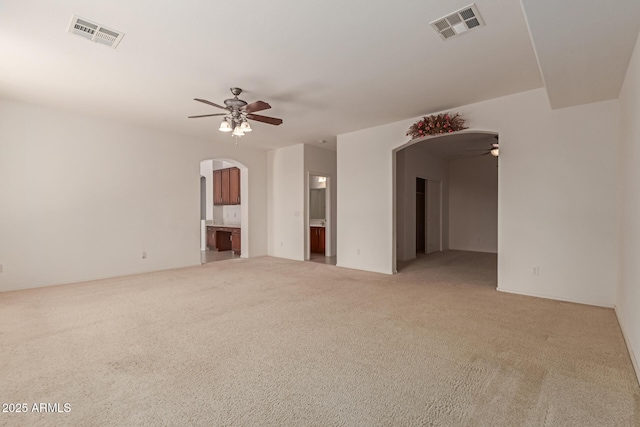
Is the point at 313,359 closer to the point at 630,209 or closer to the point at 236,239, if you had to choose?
the point at 630,209

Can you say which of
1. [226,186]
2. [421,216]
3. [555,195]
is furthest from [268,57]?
[421,216]

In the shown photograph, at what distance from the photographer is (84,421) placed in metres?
1.73

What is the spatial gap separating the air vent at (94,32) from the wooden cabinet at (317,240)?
624cm

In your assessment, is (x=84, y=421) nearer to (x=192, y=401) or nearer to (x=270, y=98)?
(x=192, y=401)

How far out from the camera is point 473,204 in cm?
908

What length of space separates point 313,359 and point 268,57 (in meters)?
2.90

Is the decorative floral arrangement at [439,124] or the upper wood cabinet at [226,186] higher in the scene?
the decorative floral arrangement at [439,124]

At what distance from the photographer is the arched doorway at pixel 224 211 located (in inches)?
304

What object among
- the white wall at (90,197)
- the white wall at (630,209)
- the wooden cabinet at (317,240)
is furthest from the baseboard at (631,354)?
the white wall at (90,197)

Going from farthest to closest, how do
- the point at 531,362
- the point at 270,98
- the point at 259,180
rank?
1. the point at 259,180
2. the point at 270,98
3. the point at 531,362

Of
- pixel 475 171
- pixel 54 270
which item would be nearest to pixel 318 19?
pixel 54 270

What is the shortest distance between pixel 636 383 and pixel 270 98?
459cm

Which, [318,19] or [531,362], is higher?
[318,19]

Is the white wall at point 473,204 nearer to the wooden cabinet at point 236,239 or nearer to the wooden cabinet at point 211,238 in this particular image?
the wooden cabinet at point 236,239
